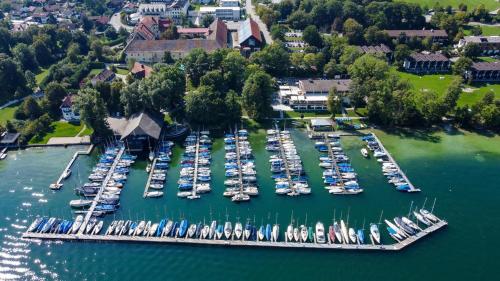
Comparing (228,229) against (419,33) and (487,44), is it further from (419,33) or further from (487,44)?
(487,44)

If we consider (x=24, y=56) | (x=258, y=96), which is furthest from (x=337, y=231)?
(x=24, y=56)

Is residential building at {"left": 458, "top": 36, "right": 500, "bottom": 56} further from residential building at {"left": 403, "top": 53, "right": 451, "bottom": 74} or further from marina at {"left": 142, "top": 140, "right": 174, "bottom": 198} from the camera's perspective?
marina at {"left": 142, "top": 140, "right": 174, "bottom": 198}

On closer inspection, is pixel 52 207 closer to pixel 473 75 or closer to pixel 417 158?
pixel 417 158

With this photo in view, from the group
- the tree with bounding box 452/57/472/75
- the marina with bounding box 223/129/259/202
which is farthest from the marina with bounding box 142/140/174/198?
the tree with bounding box 452/57/472/75

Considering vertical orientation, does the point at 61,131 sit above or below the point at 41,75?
below

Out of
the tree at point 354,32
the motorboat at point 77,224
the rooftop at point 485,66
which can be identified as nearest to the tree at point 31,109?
the motorboat at point 77,224

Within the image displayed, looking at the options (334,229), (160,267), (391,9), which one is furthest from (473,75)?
(160,267)
